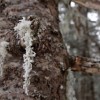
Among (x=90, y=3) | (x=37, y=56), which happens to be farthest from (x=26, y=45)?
(x=90, y=3)

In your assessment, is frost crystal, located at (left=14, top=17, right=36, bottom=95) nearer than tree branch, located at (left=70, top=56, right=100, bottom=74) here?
Yes

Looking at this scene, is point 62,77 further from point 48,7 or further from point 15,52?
point 48,7

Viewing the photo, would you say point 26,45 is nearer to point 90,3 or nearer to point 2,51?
point 2,51

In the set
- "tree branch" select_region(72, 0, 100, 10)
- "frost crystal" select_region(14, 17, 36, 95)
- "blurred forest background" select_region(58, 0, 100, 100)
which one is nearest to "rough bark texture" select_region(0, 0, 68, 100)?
"frost crystal" select_region(14, 17, 36, 95)

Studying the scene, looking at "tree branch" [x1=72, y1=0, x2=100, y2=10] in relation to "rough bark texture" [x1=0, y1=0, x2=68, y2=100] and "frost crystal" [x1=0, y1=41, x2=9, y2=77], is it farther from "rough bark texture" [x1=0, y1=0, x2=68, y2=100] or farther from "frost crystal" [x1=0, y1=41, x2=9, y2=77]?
"frost crystal" [x1=0, y1=41, x2=9, y2=77]

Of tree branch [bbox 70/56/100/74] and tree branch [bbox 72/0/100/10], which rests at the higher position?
tree branch [bbox 72/0/100/10]

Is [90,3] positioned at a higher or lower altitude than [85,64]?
higher
